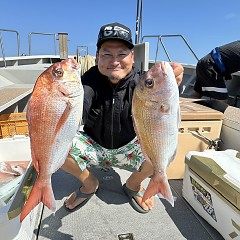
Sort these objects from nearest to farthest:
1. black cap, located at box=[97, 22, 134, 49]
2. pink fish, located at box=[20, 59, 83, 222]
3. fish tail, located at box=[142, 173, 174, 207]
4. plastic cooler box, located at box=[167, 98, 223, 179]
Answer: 1. pink fish, located at box=[20, 59, 83, 222]
2. fish tail, located at box=[142, 173, 174, 207]
3. black cap, located at box=[97, 22, 134, 49]
4. plastic cooler box, located at box=[167, 98, 223, 179]

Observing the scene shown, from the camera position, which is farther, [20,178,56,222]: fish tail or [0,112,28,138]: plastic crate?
[0,112,28,138]: plastic crate

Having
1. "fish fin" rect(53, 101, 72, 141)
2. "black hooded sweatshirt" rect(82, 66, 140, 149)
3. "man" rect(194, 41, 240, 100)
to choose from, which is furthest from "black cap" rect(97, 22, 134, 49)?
"man" rect(194, 41, 240, 100)

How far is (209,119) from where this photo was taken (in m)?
2.68

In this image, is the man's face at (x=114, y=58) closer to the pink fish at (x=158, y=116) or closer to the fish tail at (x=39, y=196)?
the pink fish at (x=158, y=116)

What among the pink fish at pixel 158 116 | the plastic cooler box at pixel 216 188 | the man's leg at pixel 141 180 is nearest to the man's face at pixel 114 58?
the pink fish at pixel 158 116

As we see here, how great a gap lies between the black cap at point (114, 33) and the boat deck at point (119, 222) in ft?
4.80

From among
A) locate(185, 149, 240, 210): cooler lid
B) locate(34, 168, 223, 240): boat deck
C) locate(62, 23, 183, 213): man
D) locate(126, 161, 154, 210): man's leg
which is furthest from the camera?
locate(126, 161, 154, 210): man's leg

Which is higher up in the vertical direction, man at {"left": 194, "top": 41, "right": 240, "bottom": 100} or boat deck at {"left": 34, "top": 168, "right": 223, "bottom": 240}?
man at {"left": 194, "top": 41, "right": 240, "bottom": 100}

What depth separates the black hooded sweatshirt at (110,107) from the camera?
2.14 m

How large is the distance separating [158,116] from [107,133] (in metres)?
0.93

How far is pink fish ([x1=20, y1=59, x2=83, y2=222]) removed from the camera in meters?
1.26

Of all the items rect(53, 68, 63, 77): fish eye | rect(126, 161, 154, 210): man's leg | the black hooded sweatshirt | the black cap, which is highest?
the black cap

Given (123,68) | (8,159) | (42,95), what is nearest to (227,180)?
(123,68)

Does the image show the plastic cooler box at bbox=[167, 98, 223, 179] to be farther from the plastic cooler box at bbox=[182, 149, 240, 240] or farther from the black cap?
the black cap
